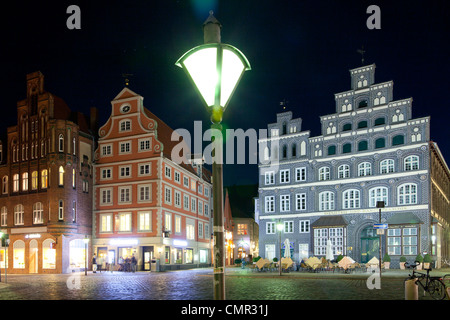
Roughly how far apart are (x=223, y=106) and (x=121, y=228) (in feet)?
138

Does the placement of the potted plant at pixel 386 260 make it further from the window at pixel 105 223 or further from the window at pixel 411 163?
the window at pixel 105 223

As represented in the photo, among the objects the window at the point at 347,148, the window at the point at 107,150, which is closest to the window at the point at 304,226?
the window at the point at 347,148

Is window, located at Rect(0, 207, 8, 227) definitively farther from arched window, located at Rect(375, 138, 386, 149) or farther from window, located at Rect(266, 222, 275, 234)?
arched window, located at Rect(375, 138, 386, 149)

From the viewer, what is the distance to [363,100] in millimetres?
47219

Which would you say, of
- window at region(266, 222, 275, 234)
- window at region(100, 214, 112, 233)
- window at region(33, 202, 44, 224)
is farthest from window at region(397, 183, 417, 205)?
window at region(33, 202, 44, 224)

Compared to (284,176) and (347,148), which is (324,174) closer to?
(347,148)

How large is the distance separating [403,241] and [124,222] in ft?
87.7

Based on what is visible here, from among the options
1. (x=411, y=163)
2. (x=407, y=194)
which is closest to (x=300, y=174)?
(x=407, y=194)

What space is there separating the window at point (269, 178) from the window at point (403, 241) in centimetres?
1423

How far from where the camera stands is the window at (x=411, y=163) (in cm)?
4369

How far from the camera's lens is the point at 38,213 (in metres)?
44.4
